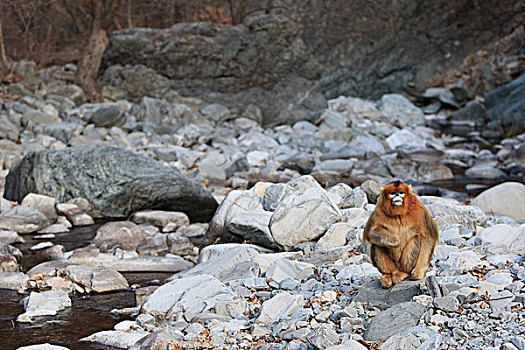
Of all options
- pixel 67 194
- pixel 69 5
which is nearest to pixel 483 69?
pixel 69 5

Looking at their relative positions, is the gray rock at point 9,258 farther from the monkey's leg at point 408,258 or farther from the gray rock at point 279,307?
the monkey's leg at point 408,258

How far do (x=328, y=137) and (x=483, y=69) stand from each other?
26.7 feet

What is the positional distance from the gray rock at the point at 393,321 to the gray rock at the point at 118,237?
3654 mm

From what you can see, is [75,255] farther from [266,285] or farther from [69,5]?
[69,5]

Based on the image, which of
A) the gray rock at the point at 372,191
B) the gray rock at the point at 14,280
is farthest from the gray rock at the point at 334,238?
the gray rock at the point at 14,280

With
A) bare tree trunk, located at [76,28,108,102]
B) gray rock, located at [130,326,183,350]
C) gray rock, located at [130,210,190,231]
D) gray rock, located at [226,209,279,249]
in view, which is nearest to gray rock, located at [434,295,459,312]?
gray rock, located at [130,326,183,350]

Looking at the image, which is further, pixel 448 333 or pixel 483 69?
pixel 483 69

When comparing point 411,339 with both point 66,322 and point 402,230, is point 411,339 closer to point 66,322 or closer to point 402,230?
point 402,230

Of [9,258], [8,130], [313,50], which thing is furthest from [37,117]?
[313,50]

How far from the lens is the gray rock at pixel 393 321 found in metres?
2.92

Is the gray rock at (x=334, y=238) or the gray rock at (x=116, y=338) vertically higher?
the gray rock at (x=334, y=238)

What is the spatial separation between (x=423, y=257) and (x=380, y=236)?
31 cm

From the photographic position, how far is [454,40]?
19.1m

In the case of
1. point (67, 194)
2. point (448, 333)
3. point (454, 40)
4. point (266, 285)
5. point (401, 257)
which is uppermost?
point (454, 40)
